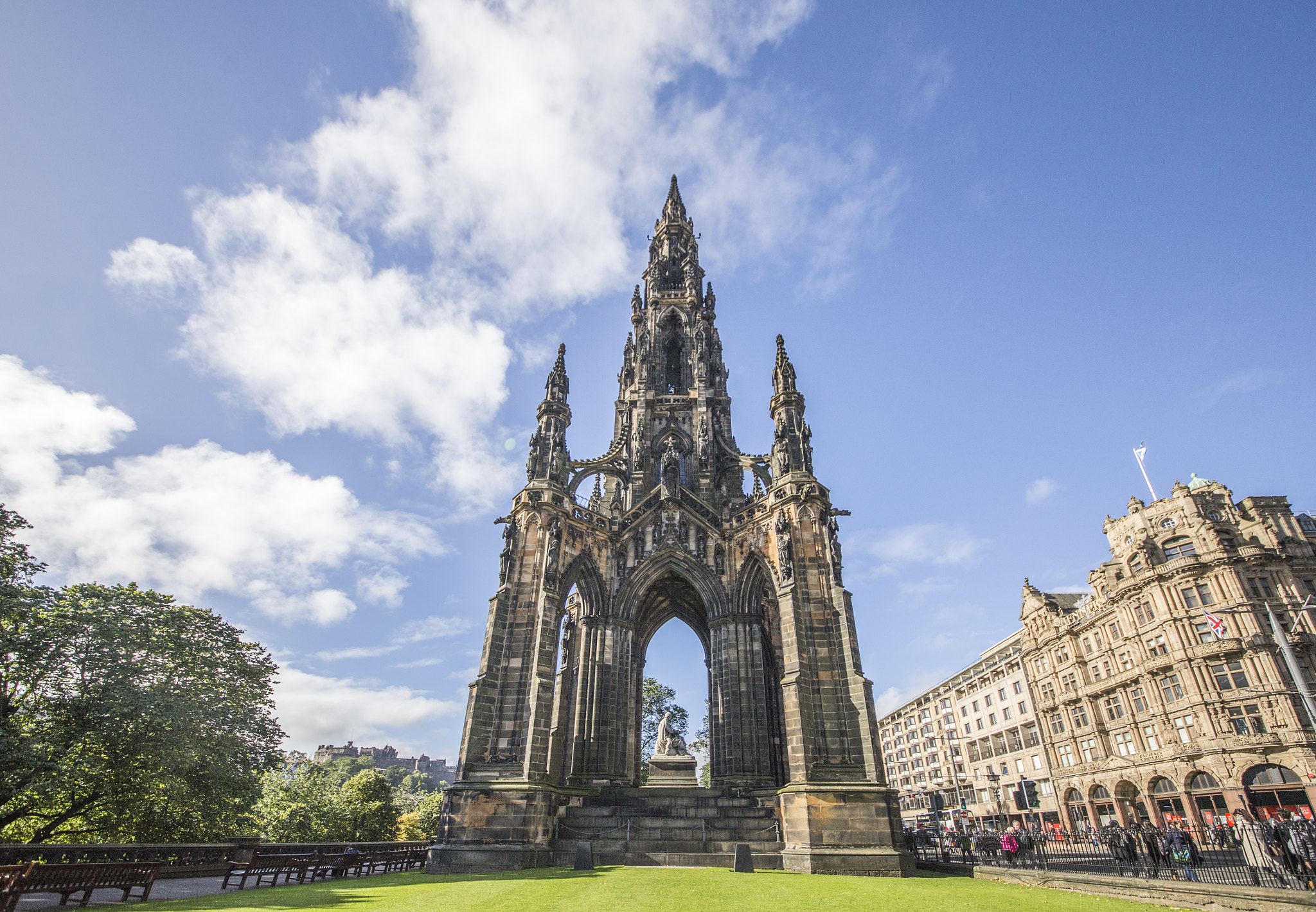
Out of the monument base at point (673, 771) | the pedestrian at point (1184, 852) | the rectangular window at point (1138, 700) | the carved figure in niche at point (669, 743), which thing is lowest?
the pedestrian at point (1184, 852)

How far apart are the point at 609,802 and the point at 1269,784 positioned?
1251 inches

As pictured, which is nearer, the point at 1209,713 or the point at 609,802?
the point at 609,802

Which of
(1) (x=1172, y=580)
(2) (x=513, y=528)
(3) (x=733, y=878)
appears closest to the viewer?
(3) (x=733, y=878)

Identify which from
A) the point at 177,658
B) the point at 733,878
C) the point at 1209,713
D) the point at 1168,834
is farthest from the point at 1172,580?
the point at 177,658

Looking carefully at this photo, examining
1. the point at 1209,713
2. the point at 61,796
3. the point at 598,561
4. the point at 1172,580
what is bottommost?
the point at 61,796

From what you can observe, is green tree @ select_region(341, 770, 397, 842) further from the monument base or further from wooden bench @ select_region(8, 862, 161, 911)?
wooden bench @ select_region(8, 862, 161, 911)

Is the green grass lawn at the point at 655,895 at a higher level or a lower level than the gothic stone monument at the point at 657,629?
lower

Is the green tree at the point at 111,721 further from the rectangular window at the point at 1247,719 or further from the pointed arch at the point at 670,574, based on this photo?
the rectangular window at the point at 1247,719

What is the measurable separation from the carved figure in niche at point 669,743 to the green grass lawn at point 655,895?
7466 mm

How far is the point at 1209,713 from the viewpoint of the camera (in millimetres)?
30891

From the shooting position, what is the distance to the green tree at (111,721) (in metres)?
18.2

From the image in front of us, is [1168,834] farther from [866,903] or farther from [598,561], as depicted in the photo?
[598,561]


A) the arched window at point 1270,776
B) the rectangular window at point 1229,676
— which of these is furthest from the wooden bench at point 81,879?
the rectangular window at point 1229,676

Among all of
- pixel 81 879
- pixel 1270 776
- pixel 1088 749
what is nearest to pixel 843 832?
pixel 81 879
